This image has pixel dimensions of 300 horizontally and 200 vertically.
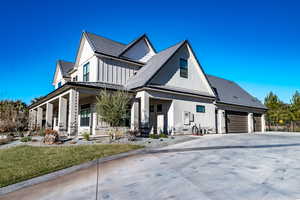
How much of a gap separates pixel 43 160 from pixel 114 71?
35.6 ft

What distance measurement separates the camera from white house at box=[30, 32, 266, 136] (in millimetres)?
13562

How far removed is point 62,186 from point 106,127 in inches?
357

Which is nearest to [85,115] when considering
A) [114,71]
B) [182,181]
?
[114,71]

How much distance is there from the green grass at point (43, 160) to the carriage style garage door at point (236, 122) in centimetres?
1453

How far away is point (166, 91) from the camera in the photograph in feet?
47.6

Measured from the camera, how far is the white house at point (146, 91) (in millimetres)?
13562

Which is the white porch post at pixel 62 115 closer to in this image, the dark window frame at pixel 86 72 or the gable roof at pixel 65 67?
Answer: the dark window frame at pixel 86 72

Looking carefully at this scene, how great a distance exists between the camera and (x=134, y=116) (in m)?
13.5

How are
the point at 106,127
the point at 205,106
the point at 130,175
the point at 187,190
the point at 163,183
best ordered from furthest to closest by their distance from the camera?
the point at 205,106, the point at 106,127, the point at 130,175, the point at 163,183, the point at 187,190

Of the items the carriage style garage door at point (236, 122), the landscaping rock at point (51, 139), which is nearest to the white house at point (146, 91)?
the carriage style garage door at point (236, 122)

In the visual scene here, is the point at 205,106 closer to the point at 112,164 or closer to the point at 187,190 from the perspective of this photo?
the point at 112,164

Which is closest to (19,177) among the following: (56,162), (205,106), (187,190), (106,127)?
(56,162)

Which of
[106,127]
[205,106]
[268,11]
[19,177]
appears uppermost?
[268,11]

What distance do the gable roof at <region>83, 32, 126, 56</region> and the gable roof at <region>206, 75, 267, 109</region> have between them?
1164cm
